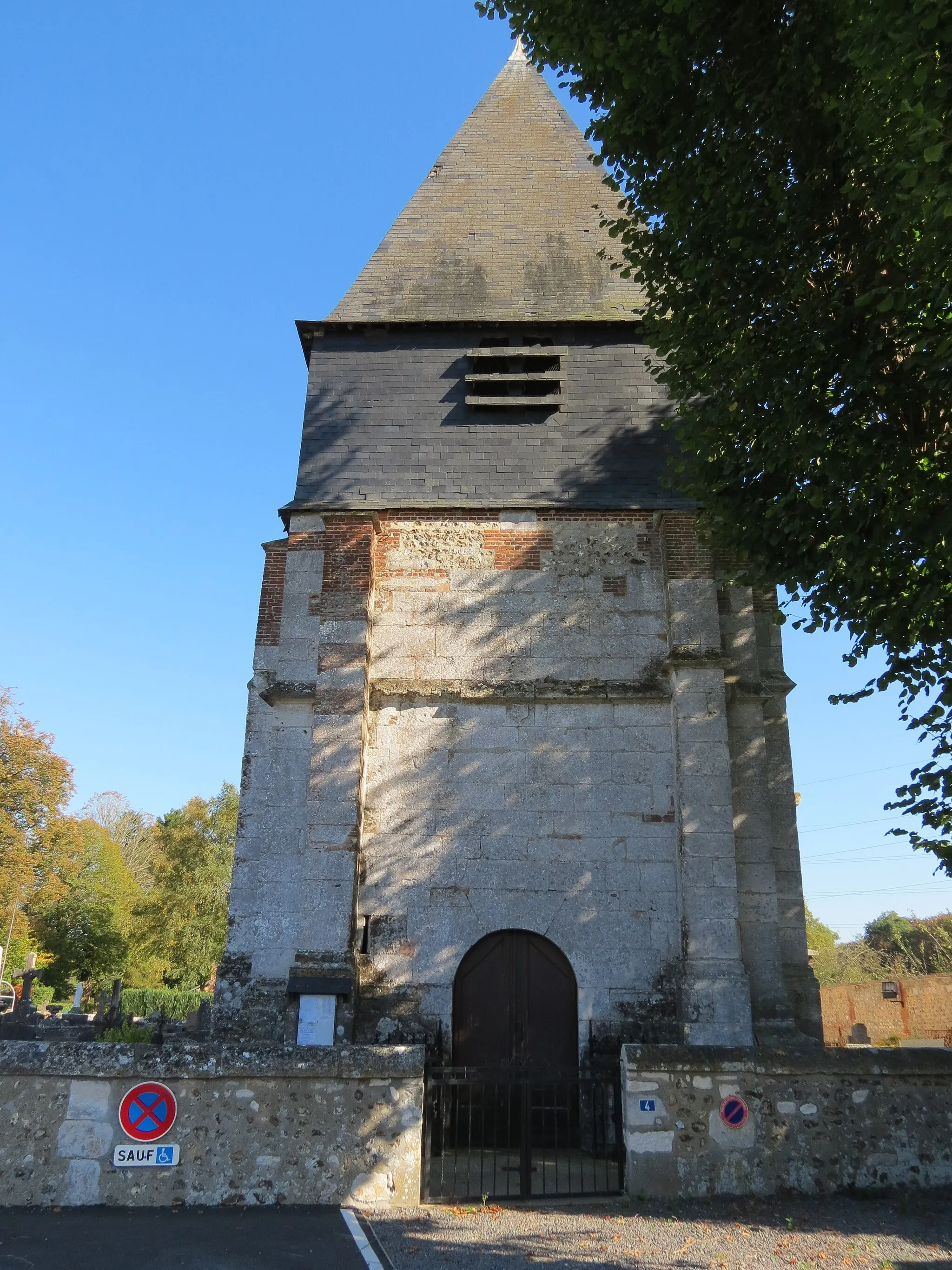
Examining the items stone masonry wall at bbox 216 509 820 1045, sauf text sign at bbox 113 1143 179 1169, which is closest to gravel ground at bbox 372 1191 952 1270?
sauf text sign at bbox 113 1143 179 1169

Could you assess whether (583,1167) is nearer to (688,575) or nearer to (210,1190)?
(210,1190)

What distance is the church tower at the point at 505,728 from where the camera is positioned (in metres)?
9.45

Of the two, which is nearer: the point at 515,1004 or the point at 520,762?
the point at 515,1004

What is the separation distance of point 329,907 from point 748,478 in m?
5.74

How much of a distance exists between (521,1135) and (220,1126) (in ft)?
8.76

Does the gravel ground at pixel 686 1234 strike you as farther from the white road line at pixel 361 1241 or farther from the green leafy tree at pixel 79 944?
the green leafy tree at pixel 79 944

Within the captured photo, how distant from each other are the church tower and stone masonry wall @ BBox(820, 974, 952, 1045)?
17.1 m

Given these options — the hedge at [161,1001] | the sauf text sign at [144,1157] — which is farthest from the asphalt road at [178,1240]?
the hedge at [161,1001]

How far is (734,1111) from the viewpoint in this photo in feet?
23.0

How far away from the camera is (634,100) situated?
752 centimetres

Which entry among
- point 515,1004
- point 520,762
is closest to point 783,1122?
point 515,1004

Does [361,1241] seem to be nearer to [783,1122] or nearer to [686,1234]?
[686,1234]

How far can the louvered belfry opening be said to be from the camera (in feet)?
39.0

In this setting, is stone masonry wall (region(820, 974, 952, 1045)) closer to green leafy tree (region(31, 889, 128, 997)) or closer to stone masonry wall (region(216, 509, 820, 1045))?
stone masonry wall (region(216, 509, 820, 1045))
